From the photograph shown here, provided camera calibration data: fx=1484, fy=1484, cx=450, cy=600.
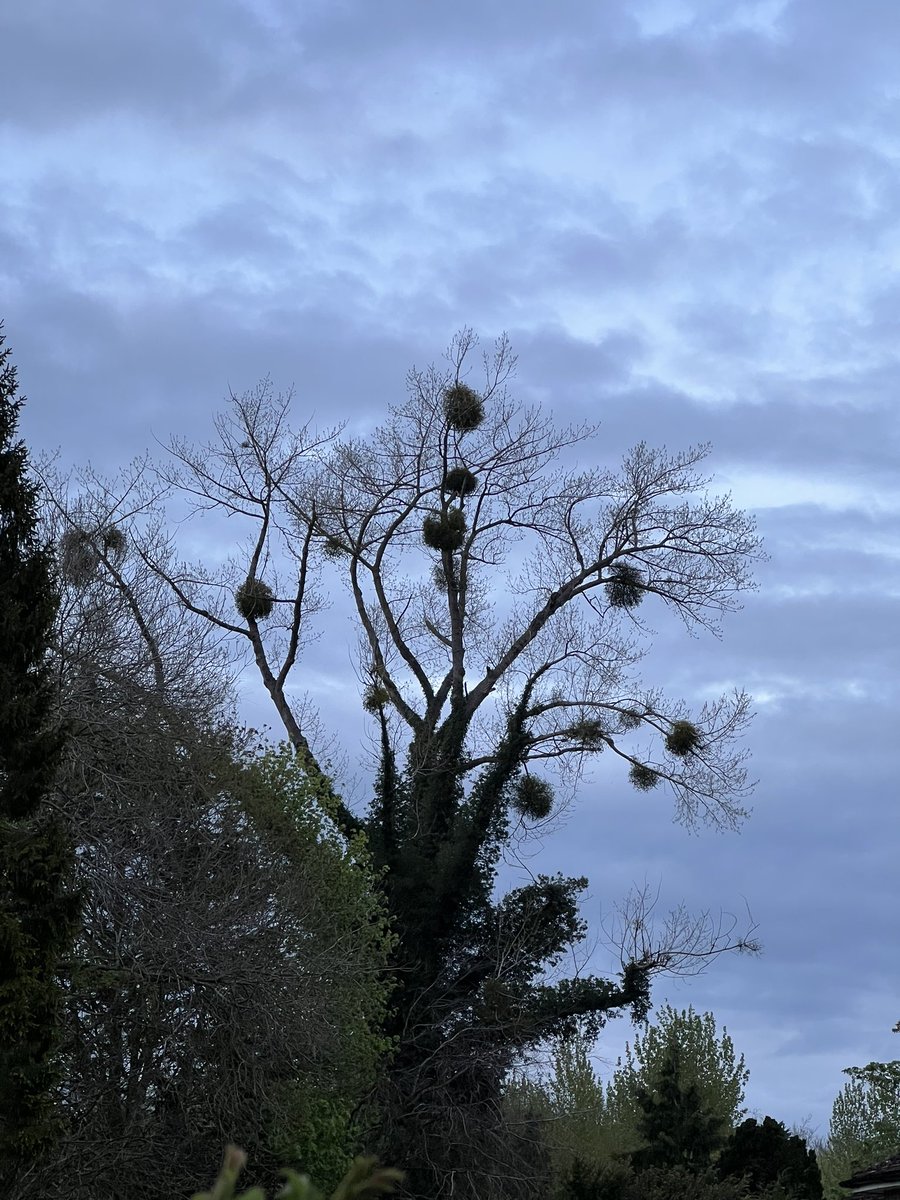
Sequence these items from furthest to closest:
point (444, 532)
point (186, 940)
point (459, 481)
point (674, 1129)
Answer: point (674, 1129) → point (459, 481) → point (444, 532) → point (186, 940)

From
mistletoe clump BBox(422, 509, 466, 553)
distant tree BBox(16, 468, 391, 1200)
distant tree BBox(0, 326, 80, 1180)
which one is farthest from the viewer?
mistletoe clump BBox(422, 509, 466, 553)

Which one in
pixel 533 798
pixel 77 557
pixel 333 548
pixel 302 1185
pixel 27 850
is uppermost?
pixel 333 548

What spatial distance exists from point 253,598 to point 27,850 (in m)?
16.1

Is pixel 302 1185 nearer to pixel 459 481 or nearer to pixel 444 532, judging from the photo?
pixel 444 532

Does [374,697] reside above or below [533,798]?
above

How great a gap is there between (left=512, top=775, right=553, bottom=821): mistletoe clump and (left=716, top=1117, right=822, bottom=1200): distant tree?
9389 mm

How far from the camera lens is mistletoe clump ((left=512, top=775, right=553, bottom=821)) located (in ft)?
97.9

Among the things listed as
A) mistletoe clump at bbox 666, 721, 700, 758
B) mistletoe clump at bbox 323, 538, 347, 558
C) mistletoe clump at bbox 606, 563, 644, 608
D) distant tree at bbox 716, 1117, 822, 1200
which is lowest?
distant tree at bbox 716, 1117, 822, 1200

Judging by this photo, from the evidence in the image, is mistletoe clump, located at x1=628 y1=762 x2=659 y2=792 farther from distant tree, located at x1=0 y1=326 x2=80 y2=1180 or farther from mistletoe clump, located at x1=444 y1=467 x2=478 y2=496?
distant tree, located at x1=0 y1=326 x2=80 y2=1180

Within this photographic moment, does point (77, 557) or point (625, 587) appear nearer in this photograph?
point (77, 557)

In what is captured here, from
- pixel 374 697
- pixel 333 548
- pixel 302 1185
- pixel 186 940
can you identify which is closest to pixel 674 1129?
pixel 374 697

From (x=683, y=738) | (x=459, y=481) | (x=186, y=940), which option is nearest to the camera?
(x=186, y=940)

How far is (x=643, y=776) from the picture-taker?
3281 cm

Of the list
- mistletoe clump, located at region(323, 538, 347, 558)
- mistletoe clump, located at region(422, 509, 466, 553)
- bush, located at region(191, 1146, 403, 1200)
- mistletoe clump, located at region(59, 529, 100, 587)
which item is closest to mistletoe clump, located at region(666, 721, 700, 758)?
mistletoe clump, located at region(422, 509, 466, 553)
